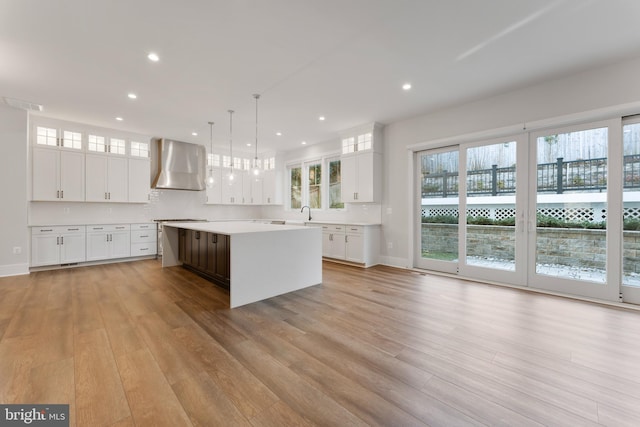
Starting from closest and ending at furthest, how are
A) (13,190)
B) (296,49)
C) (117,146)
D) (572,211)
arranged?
(296,49)
(572,211)
(13,190)
(117,146)

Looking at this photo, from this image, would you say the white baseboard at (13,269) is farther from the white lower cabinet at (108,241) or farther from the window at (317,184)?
the window at (317,184)

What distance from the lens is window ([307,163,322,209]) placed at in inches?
281

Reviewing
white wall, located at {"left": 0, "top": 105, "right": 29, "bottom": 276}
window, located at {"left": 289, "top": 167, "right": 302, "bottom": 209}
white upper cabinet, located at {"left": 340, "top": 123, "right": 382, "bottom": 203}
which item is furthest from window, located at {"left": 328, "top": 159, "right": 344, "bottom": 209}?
white wall, located at {"left": 0, "top": 105, "right": 29, "bottom": 276}

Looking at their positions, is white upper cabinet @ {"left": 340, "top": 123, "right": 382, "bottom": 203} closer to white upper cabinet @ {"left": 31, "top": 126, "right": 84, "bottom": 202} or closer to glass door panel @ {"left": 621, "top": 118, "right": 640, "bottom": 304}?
glass door panel @ {"left": 621, "top": 118, "right": 640, "bottom": 304}

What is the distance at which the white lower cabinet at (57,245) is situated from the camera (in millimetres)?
4828

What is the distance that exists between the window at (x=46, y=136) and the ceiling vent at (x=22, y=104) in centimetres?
55

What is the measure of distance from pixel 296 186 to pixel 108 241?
4.63 m

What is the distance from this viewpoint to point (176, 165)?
656 centimetres

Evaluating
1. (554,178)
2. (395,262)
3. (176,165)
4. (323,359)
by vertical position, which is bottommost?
(323,359)

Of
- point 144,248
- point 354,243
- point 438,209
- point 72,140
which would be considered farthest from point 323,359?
point 72,140

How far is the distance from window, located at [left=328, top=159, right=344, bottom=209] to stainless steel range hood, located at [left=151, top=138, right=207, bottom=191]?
341 centimetres

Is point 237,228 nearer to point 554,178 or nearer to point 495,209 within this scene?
point 495,209

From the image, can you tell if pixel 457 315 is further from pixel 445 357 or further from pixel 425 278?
pixel 425 278

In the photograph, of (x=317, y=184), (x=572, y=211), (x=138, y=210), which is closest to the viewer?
(x=572, y=211)
